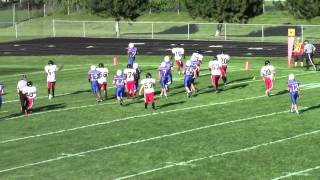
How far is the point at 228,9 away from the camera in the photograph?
71875 mm

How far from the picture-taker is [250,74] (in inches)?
1586

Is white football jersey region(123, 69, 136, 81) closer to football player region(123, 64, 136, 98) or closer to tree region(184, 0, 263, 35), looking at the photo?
football player region(123, 64, 136, 98)

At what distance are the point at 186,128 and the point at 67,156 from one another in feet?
17.5

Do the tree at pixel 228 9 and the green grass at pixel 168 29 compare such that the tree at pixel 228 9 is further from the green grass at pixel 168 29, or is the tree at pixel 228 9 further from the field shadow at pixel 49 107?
the field shadow at pixel 49 107

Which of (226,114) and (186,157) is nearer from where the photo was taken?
(186,157)

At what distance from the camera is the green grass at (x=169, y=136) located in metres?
19.1

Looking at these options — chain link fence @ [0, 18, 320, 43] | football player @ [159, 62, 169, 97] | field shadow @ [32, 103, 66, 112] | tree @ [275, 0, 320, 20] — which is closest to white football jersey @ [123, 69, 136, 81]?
football player @ [159, 62, 169, 97]

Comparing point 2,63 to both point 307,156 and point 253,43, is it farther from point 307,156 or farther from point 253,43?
point 307,156

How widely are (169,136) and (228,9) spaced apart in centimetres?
4961

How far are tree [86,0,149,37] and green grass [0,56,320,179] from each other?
40132mm

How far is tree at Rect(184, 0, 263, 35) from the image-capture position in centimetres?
7119

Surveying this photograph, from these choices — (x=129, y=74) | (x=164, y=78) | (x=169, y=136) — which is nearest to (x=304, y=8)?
(x=164, y=78)

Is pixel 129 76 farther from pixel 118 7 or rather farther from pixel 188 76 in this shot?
pixel 118 7

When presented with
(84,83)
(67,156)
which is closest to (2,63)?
(84,83)
